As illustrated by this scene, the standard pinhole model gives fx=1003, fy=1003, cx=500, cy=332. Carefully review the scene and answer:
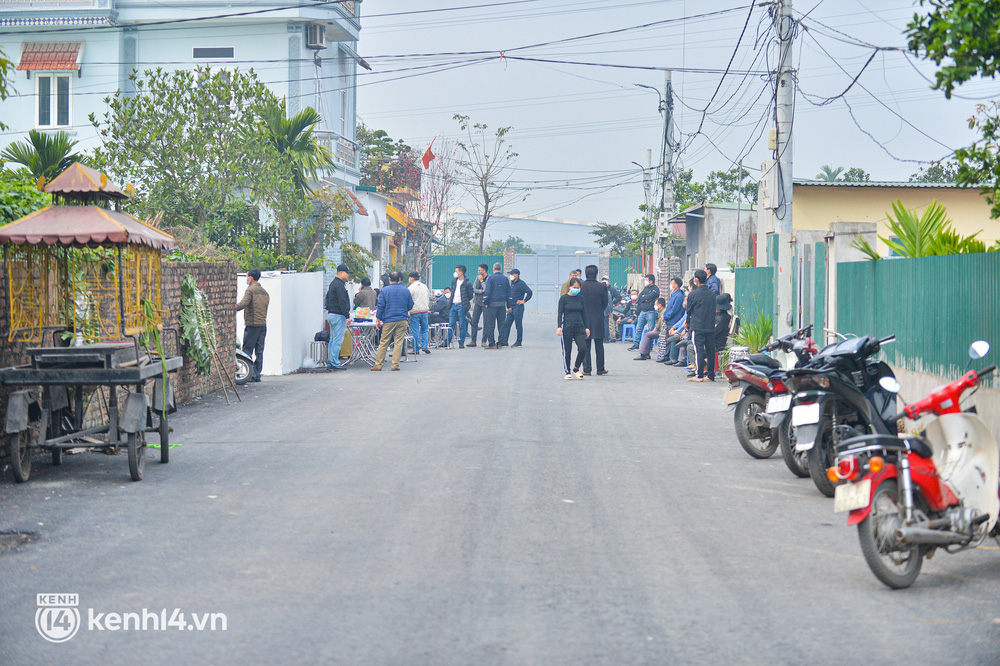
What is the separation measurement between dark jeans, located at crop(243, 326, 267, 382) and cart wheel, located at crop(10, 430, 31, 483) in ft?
28.6

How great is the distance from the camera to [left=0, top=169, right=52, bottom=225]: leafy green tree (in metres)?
10.0

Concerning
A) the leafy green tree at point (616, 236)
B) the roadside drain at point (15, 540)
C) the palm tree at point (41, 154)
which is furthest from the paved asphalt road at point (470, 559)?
Result: the leafy green tree at point (616, 236)

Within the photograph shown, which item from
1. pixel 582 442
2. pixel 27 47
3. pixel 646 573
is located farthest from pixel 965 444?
pixel 27 47

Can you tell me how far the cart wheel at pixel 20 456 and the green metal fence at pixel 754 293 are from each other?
13977 mm

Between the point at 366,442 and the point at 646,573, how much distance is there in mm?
5499

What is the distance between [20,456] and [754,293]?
630 inches

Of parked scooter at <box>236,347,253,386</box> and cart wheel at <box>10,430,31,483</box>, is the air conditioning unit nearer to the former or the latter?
parked scooter at <box>236,347,253,386</box>

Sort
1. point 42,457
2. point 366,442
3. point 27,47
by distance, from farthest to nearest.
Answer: point 27,47 → point 366,442 → point 42,457

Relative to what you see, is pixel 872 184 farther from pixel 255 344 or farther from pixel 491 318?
pixel 255 344

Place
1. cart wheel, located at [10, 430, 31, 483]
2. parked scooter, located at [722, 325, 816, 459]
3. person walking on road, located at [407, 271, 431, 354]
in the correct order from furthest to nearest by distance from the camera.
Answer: person walking on road, located at [407, 271, 431, 354], parked scooter, located at [722, 325, 816, 459], cart wheel, located at [10, 430, 31, 483]

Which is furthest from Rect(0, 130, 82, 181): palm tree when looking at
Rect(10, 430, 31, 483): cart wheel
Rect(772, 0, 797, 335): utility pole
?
Rect(772, 0, 797, 335): utility pole

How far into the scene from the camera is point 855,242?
14281 millimetres

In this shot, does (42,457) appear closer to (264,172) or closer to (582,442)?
(582,442)

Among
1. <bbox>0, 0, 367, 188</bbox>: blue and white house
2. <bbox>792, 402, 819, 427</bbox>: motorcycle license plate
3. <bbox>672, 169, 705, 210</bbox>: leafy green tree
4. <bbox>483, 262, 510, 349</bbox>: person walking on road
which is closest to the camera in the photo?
<bbox>792, 402, 819, 427</bbox>: motorcycle license plate
